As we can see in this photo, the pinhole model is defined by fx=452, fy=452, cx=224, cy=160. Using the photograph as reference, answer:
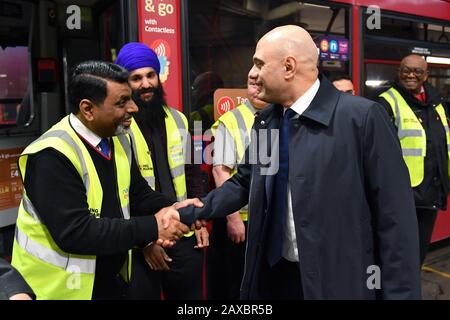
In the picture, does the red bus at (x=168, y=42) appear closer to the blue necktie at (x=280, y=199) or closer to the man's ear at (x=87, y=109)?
the man's ear at (x=87, y=109)

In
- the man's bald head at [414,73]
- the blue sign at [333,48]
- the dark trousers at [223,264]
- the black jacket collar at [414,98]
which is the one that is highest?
the blue sign at [333,48]

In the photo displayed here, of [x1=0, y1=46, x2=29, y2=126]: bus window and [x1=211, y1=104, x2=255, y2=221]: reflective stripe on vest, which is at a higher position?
[x1=0, y1=46, x2=29, y2=126]: bus window

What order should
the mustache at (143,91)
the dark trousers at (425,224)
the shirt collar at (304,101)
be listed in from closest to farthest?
1. the shirt collar at (304,101)
2. the mustache at (143,91)
3. the dark trousers at (425,224)

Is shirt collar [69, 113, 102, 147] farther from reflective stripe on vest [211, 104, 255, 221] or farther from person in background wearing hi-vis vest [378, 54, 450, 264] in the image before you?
person in background wearing hi-vis vest [378, 54, 450, 264]

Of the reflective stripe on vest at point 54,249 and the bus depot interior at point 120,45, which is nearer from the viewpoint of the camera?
the reflective stripe on vest at point 54,249

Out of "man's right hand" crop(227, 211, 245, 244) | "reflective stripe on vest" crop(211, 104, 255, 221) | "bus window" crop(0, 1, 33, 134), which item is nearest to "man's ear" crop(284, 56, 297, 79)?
"reflective stripe on vest" crop(211, 104, 255, 221)

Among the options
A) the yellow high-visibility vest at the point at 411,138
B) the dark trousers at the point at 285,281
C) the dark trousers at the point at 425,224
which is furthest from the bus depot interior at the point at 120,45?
the dark trousers at the point at 285,281

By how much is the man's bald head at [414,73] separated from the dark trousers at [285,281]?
7.35 ft

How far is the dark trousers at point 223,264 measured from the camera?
2.82m

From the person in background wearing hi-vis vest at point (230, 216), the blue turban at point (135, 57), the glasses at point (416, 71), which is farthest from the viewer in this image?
the glasses at point (416, 71)

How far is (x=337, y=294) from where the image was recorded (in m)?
1.64

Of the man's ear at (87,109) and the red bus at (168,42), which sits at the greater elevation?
the red bus at (168,42)

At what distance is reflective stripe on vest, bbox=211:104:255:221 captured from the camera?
2715 mm

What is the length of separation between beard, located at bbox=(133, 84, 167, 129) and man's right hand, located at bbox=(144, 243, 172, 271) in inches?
25.3
